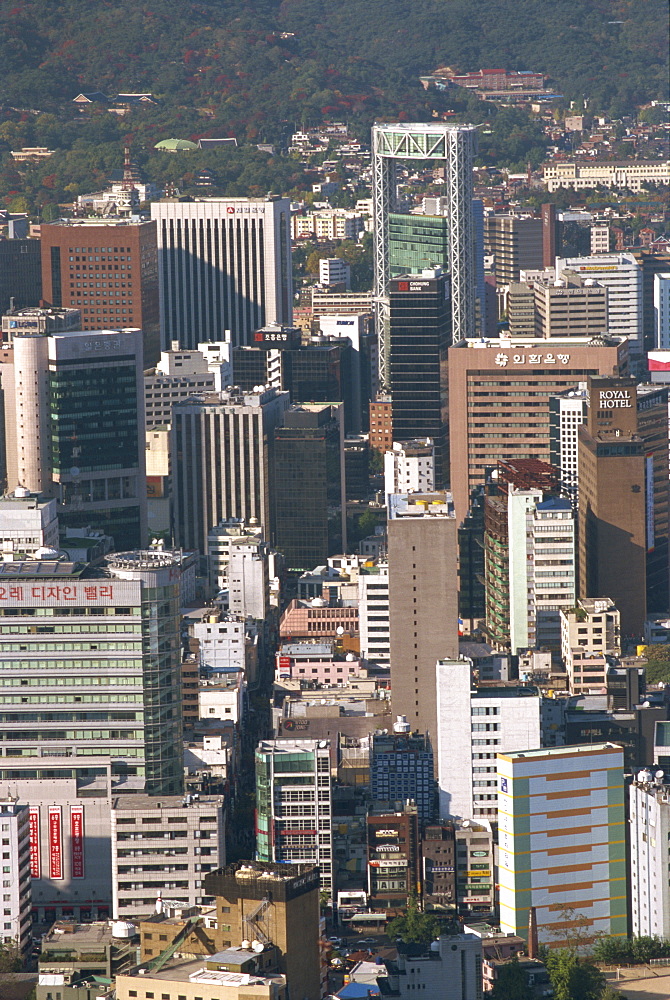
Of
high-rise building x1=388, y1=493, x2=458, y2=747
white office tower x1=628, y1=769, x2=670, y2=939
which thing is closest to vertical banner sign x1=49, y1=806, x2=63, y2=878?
high-rise building x1=388, y1=493, x2=458, y2=747

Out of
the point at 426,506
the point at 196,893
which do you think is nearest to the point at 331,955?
the point at 196,893

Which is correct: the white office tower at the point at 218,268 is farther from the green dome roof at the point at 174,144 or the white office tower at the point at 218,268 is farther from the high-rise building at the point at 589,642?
the high-rise building at the point at 589,642

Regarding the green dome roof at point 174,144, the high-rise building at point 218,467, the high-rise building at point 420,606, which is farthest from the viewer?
the green dome roof at point 174,144

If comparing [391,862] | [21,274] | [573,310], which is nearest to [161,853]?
[391,862]

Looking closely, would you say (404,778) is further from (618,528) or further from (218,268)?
(218,268)

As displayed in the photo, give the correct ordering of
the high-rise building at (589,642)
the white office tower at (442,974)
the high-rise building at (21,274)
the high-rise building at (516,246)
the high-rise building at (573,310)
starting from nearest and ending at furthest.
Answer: the white office tower at (442,974) < the high-rise building at (589,642) < the high-rise building at (573,310) < the high-rise building at (21,274) < the high-rise building at (516,246)

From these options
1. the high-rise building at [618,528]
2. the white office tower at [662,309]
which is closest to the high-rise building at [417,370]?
the white office tower at [662,309]

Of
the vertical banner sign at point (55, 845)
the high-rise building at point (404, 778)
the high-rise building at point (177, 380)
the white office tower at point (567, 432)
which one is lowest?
the vertical banner sign at point (55, 845)
